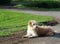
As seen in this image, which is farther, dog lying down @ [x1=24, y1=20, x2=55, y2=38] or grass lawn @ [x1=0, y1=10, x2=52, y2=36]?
grass lawn @ [x1=0, y1=10, x2=52, y2=36]

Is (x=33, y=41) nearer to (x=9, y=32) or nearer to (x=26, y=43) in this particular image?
(x=26, y=43)

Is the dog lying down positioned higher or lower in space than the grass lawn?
higher

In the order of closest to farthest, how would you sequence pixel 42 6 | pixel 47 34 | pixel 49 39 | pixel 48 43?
pixel 48 43, pixel 49 39, pixel 47 34, pixel 42 6

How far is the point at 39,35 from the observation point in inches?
539

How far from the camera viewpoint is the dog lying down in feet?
42.1

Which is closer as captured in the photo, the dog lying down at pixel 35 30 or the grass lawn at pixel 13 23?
the dog lying down at pixel 35 30

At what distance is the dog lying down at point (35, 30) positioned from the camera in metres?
12.8

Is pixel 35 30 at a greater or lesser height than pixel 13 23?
greater

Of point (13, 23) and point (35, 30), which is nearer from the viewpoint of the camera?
point (35, 30)

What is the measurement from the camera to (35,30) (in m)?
13.2

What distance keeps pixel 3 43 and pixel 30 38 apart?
5.02ft

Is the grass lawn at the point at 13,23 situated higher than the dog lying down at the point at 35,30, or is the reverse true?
the dog lying down at the point at 35,30

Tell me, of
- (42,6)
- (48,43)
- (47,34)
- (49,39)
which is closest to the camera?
(48,43)

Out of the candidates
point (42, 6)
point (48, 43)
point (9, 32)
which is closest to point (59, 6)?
point (42, 6)
